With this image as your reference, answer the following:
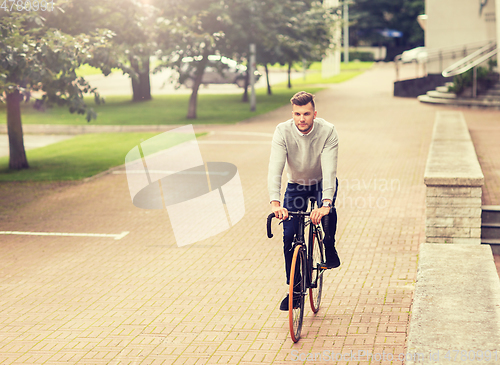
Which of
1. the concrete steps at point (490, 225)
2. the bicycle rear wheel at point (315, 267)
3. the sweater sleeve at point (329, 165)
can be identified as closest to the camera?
the sweater sleeve at point (329, 165)

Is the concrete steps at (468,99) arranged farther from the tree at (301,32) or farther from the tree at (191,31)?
the tree at (191,31)

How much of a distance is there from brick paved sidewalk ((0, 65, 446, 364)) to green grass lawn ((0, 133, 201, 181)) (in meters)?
1.64

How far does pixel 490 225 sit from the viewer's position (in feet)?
24.0

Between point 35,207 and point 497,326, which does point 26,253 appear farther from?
point 497,326

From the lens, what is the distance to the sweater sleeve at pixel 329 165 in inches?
185

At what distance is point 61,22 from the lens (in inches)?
502

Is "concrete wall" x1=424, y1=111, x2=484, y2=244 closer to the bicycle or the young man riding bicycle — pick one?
the bicycle

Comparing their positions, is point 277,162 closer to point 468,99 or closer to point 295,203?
point 295,203

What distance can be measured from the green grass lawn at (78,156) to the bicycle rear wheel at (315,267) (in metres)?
8.00

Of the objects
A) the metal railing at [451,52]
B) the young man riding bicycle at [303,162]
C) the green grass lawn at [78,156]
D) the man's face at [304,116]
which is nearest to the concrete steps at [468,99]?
the metal railing at [451,52]

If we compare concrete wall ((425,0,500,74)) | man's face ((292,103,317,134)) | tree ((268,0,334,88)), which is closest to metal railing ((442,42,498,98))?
concrete wall ((425,0,500,74))

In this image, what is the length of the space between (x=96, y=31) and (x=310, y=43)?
12.7m

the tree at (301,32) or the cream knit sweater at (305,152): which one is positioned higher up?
the tree at (301,32)

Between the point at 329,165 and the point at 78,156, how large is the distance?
11756 mm
